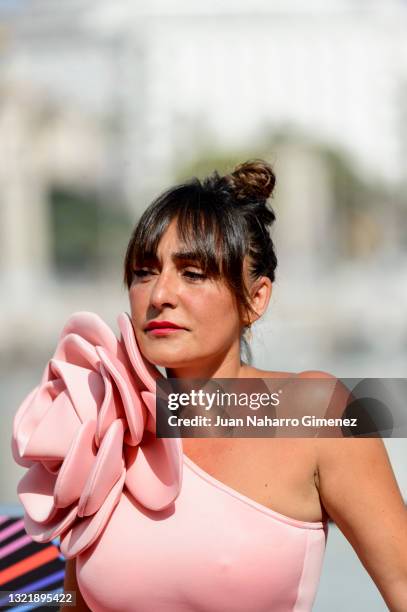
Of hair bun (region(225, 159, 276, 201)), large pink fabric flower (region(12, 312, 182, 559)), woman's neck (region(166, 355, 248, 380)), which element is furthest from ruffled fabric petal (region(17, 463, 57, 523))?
hair bun (region(225, 159, 276, 201))

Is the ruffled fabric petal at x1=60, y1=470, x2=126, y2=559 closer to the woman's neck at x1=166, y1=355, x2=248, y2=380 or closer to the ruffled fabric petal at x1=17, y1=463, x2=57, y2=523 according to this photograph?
the ruffled fabric petal at x1=17, y1=463, x2=57, y2=523

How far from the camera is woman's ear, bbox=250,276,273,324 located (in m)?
2.01

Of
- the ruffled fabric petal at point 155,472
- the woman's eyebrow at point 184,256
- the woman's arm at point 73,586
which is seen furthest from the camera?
the woman's arm at point 73,586

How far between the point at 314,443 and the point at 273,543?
18cm

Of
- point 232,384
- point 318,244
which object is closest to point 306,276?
point 318,244

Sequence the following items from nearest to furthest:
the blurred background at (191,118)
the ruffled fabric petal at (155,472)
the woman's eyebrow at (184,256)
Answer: the ruffled fabric petal at (155,472) → the woman's eyebrow at (184,256) → the blurred background at (191,118)


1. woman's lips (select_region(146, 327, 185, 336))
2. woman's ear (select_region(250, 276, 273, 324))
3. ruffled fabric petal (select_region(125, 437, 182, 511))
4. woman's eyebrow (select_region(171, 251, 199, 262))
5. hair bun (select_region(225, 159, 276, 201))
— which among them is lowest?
ruffled fabric petal (select_region(125, 437, 182, 511))

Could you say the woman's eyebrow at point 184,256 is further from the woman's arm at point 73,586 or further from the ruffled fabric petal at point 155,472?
the woman's arm at point 73,586

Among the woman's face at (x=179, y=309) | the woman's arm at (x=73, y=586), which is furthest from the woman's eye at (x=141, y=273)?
the woman's arm at (x=73, y=586)

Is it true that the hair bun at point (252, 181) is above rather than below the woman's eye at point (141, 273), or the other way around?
above

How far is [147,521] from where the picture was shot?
72.1 inches

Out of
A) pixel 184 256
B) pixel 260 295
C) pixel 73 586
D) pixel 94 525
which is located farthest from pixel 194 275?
pixel 73 586

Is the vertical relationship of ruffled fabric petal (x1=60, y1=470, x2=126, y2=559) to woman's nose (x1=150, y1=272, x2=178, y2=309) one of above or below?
below

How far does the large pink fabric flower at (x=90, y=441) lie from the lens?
71.2 inches
